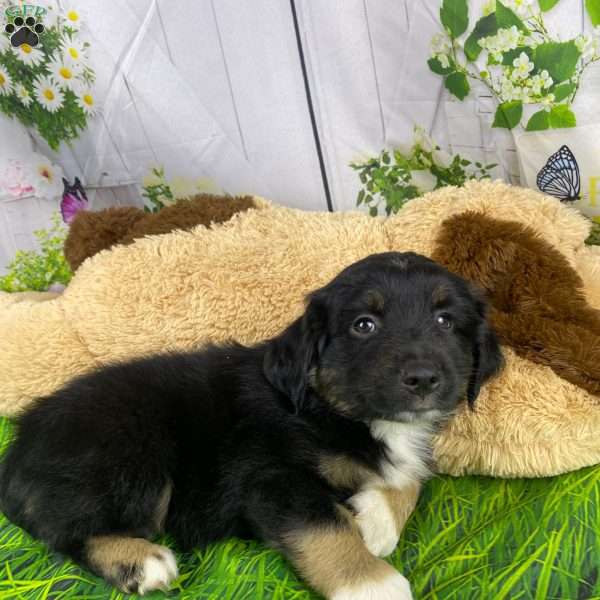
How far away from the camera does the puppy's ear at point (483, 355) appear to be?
7.91ft

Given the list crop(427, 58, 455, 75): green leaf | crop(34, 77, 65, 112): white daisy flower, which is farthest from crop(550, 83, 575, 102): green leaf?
crop(34, 77, 65, 112): white daisy flower

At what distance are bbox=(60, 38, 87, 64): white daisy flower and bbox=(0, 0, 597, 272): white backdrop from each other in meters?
0.08

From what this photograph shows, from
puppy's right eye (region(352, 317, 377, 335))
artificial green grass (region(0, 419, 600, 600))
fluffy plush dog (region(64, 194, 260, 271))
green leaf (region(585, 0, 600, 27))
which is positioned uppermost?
green leaf (region(585, 0, 600, 27))

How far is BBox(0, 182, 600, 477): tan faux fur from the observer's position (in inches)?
116

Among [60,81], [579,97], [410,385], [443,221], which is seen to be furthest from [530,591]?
[60,81]

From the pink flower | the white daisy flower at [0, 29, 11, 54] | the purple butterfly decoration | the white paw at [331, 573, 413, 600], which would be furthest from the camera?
the purple butterfly decoration

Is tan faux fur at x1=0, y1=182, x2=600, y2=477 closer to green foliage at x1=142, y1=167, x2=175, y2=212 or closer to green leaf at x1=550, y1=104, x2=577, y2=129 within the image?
green leaf at x1=550, y1=104, x2=577, y2=129

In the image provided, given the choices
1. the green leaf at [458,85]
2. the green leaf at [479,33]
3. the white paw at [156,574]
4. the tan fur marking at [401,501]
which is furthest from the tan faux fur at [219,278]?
the white paw at [156,574]

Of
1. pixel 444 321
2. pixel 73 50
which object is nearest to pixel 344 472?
pixel 444 321

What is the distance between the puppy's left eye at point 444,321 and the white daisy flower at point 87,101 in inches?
116

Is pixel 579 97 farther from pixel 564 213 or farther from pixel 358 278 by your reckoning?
pixel 358 278

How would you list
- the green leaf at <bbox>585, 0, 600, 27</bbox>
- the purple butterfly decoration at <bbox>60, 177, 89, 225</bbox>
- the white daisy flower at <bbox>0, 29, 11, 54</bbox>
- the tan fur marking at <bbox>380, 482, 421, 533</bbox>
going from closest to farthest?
the tan fur marking at <bbox>380, 482, 421, 533</bbox> < the green leaf at <bbox>585, 0, 600, 27</bbox> < the white daisy flower at <bbox>0, 29, 11, 54</bbox> < the purple butterfly decoration at <bbox>60, 177, 89, 225</bbox>

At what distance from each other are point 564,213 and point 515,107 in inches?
24.9

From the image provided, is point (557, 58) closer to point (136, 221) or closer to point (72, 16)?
point (136, 221)
